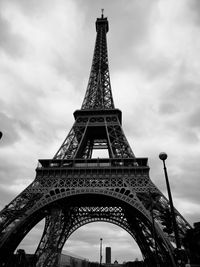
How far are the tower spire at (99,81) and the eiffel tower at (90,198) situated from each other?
103cm

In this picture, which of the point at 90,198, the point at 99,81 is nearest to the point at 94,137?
the point at 99,81

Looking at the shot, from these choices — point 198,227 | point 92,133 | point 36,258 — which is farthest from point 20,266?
point 92,133

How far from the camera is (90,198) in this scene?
32406 mm

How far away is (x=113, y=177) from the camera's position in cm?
3034

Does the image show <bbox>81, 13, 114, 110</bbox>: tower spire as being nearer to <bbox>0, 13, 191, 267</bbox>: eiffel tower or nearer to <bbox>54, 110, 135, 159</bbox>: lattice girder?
<bbox>0, 13, 191, 267</bbox>: eiffel tower

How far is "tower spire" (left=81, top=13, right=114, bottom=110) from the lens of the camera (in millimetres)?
44938

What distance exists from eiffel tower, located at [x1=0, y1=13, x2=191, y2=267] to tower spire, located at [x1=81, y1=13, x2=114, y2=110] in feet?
3.36

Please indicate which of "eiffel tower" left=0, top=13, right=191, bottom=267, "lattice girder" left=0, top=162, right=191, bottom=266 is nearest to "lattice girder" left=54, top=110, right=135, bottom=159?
"eiffel tower" left=0, top=13, right=191, bottom=267

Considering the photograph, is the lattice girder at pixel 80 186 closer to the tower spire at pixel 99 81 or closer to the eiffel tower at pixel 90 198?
the eiffel tower at pixel 90 198

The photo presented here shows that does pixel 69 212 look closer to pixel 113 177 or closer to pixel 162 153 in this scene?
pixel 113 177

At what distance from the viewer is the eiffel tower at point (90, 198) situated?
84.0 feet

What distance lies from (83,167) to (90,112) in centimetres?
1334

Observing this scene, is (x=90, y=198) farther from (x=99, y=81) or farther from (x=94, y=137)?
(x=99, y=81)

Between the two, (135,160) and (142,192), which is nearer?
(142,192)
